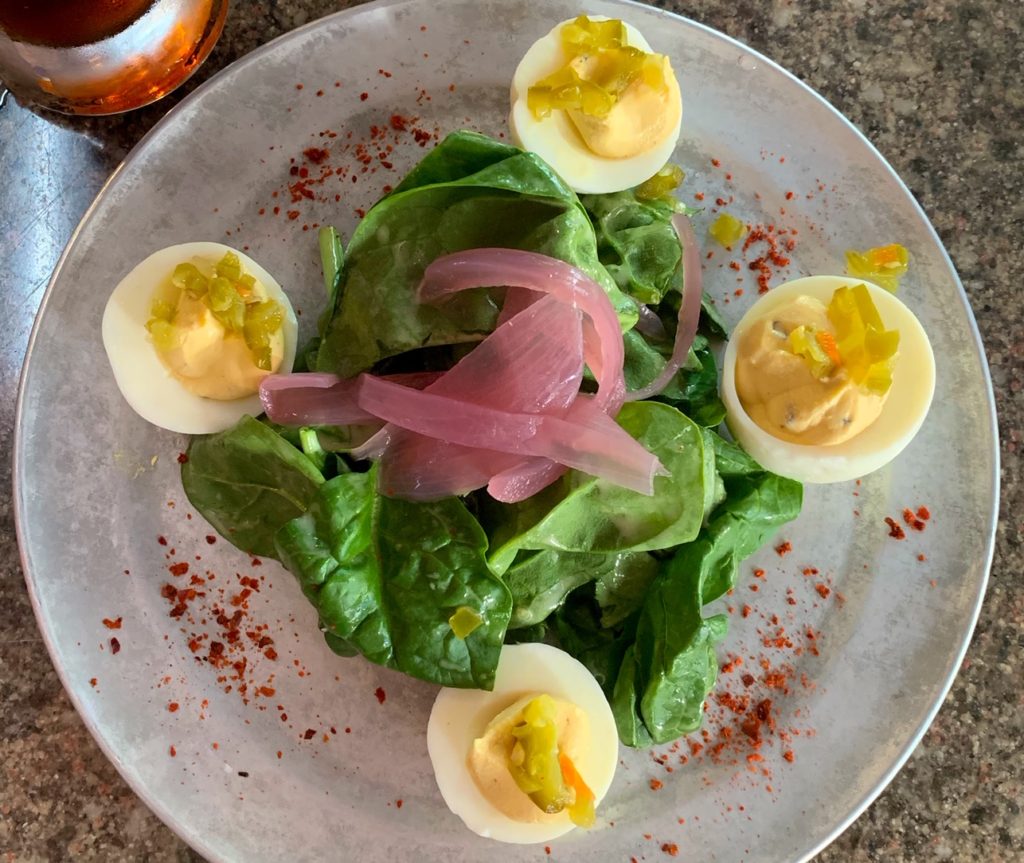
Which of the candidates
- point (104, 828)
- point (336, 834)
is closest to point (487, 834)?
point (336, 834)

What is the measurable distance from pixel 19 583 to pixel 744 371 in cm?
109

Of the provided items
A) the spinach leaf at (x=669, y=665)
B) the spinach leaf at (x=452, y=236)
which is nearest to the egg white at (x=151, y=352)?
the spinach leaf at (x=452, y=236)

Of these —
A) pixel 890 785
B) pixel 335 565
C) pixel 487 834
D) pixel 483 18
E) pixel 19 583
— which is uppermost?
pixel 483 18

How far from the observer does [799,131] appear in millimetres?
1270

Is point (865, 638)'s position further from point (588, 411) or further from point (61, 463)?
point (61, 463)

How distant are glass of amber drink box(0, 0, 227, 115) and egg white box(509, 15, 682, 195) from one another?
483 millimetres

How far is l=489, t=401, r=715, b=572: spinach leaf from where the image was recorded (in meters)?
1.08

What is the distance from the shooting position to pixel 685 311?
119cm

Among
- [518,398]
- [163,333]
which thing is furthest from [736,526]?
[163,333]

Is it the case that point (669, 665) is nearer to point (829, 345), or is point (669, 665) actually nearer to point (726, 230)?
point (829, 345)

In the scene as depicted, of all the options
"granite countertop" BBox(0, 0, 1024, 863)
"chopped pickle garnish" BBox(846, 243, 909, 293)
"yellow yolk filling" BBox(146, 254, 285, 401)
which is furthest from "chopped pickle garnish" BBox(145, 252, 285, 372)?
"chopped pickle garnish" BBox(846, 243, 909, 293)

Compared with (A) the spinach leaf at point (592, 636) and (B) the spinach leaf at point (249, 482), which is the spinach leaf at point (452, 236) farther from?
(A) the spinach leaf at point (592, 636)

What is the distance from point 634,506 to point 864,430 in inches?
12.9

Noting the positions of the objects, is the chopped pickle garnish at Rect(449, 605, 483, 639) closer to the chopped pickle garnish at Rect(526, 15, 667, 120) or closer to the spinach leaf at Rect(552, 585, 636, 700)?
the spinach leaf at Rect(552, 585, 636, 700)
